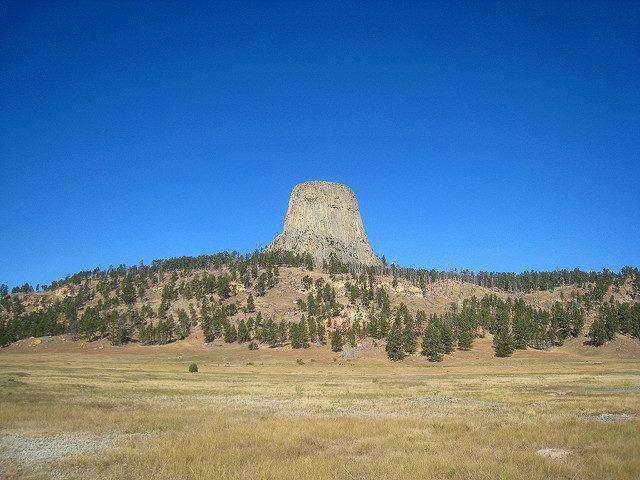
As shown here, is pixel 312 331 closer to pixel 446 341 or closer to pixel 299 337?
pixel 299 337

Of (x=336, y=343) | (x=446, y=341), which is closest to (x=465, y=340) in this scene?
(x=446, y=341)

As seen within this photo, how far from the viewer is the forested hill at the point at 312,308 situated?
102 metres

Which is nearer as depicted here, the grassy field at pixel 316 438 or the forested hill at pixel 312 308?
the grassy field at pixel 316 438

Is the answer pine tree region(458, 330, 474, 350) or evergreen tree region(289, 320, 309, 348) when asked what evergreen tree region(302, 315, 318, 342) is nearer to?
evergreen tree region(289, 320, 309, 348)

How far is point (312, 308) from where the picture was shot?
124 meters

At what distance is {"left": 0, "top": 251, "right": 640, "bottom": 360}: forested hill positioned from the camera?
4006 inches

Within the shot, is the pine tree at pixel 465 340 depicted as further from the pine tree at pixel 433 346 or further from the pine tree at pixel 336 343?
the pine tree at pixel 336 343

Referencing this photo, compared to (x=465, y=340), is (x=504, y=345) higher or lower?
lower

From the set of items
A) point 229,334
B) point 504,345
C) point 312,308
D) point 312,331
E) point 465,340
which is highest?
point 312,308

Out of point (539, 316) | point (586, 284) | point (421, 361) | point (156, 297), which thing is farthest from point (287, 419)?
point (586, 284)

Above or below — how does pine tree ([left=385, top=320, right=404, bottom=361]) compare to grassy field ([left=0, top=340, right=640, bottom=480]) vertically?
below

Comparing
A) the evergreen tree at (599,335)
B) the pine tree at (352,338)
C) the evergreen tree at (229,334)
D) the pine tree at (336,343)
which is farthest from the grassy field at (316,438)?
the evergreen tree at (229,334)

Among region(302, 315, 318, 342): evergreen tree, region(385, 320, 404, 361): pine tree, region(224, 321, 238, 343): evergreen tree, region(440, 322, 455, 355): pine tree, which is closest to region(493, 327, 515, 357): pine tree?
region(440, 322, 455, 355): pine tree

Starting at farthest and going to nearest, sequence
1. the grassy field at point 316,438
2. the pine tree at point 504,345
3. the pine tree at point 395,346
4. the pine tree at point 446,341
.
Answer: the pine tree at point 446,341
the pine tree at point 504,345
the pine tree at point 395,346
the grassy field at point 316,438
